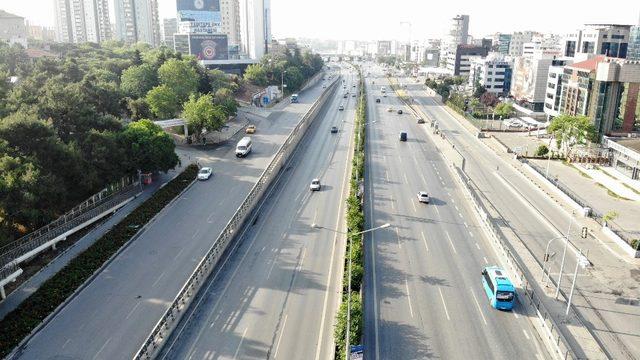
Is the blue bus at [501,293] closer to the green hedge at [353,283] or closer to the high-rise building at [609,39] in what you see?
the green hedge at [353,283]

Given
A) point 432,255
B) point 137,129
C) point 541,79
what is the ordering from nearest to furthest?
point 432,255, point 137,129, point 541,79

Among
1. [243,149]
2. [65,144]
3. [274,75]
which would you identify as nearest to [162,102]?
[243,149]

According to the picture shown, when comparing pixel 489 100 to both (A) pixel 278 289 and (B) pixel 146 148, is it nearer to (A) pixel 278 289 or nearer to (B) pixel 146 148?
(B) pixel 146 148

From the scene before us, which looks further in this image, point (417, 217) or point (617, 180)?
point (617, 180)

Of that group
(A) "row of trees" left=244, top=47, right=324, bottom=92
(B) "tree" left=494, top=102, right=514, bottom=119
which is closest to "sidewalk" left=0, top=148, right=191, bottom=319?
(B) "tree" left=494, top=102, right=514, bottom=119

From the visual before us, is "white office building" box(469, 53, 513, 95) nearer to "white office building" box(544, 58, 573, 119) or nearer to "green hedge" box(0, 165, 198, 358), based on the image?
"white office building" box(544, 58, 573, 119)

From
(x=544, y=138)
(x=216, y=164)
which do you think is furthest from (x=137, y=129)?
(x=544, y=138)

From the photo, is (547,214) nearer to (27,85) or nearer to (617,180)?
(617,180)
